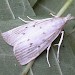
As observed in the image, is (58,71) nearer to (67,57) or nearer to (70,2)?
(67,57)

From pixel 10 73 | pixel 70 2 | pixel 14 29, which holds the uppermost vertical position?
pixel 70 2

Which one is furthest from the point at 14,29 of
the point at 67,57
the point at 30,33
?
the point at 67,57

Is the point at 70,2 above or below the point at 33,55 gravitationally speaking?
above

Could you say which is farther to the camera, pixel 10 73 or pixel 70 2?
pixel 70 2

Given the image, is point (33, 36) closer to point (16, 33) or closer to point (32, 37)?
point (32, 37)

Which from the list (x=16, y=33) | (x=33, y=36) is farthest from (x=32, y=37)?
(x=16, y=33)
